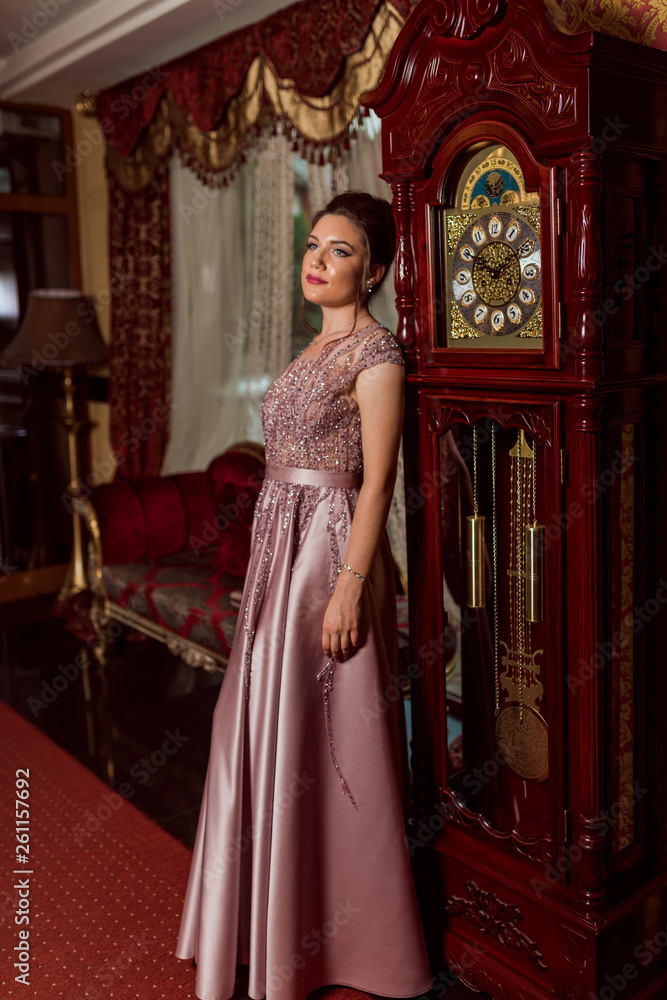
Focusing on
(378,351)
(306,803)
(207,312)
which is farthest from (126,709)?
(378,351)

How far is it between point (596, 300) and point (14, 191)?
4.14 m

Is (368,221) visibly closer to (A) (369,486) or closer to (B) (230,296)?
(A) (369,486)

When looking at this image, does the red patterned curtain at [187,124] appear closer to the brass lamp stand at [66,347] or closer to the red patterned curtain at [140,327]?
the red patterned curtain at [140,327]

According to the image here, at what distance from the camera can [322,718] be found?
195 centimetres

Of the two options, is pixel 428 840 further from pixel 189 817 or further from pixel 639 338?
pixel 639 338

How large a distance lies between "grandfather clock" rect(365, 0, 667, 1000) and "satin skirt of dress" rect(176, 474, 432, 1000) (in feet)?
0.55

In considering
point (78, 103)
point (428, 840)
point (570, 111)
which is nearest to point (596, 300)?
point (570, 111)

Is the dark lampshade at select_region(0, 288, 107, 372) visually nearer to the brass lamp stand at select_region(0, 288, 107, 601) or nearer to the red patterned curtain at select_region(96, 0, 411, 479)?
the brass lamp stand at select_region(0, 288, 107, 601)

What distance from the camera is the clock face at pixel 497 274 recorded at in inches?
68.1

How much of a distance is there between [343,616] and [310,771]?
0.35 meters

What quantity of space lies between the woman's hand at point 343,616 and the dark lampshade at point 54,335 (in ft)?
10.3

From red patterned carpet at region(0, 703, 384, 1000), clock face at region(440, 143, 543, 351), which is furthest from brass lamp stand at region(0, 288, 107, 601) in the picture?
clock face at region(440, 143, 543, 351)

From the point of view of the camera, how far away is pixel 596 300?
5.28ft

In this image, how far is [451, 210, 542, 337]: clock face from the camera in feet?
5.67
